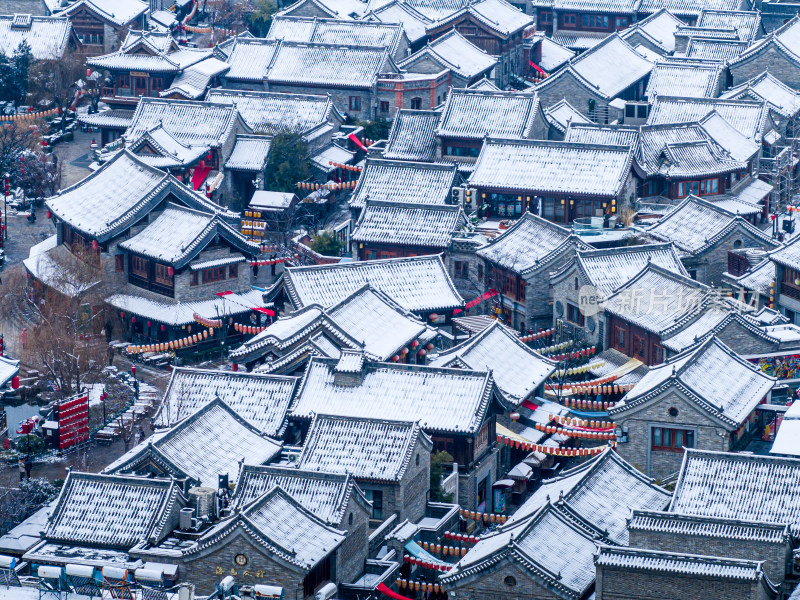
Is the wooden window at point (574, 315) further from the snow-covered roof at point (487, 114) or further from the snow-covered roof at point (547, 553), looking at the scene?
the snow-covered roof at point (547, 553)

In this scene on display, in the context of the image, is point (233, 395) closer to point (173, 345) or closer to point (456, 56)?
point (173, 345)

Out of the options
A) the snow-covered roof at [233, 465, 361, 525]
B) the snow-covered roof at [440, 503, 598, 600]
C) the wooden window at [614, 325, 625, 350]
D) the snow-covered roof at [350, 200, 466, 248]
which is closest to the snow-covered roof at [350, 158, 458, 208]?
the snow-covered roof at [350, 200, 466, 248]

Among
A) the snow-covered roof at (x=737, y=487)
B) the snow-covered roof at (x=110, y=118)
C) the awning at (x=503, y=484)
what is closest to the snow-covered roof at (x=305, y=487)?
the awning at (x=503, y=484)

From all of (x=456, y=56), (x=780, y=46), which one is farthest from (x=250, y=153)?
(x=780, y=46)

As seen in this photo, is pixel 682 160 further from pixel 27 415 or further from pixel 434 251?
pixel 27 415

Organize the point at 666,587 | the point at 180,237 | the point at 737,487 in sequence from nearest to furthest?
1. the point at 666,587
2. the point at 737,487
3. the point at 180,237

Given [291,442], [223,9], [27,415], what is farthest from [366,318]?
[223,9]
